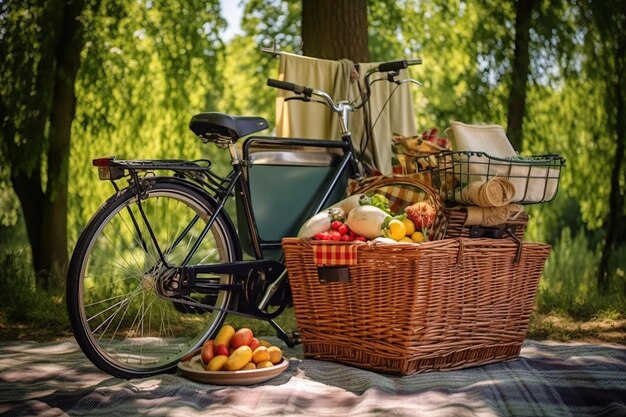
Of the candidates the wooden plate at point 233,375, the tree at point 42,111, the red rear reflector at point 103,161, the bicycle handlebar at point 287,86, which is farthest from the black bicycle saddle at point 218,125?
the tree at point 42,111

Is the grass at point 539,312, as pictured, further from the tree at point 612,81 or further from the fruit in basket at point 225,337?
the fruit in basket at point 225,337

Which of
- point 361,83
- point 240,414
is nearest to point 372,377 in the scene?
point 240,414

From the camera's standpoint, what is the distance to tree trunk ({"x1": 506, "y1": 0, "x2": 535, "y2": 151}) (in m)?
6.77

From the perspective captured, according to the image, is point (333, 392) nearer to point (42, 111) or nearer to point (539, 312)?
point (539, 312)

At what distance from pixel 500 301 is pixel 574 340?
3.52 feet

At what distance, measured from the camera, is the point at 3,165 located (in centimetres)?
604

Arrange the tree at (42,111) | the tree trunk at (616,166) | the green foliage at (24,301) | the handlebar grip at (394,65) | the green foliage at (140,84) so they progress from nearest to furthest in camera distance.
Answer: the handlebar grip at (394,65)
the green foliage at (24,301)
the tree at (42,111)
the tree trunk at (616,166)
the green foliage at (140,84)

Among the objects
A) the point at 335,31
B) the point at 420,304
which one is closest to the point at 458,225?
the point at 420,304

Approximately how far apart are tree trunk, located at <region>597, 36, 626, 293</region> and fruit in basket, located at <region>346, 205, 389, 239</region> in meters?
3.49

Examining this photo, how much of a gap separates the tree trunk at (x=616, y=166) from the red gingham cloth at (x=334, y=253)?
3.59 meters

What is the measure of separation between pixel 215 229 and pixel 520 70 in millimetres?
3931

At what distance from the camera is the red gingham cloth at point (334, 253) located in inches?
137

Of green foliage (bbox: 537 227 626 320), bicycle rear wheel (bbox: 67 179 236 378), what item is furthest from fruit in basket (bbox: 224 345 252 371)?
green foliage (bbox: 537 227 626 320)

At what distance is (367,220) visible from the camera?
3.55 meters
